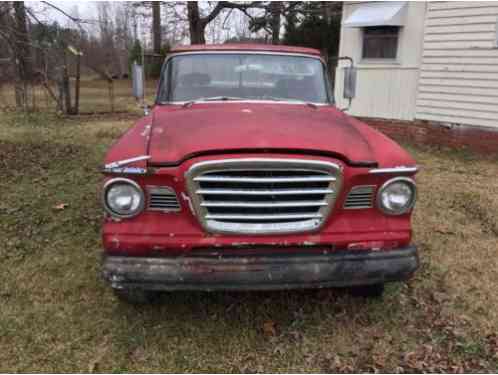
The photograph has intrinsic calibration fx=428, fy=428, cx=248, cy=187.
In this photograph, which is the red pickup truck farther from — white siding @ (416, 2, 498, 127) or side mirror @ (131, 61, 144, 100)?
white siding @ (416, 2, 498, 127)

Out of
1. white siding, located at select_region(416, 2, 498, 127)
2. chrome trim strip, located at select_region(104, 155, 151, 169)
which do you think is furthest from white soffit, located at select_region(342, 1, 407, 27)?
chrome trim strip, located at select_region(104, 155, 151, 169)

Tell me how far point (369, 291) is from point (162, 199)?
1741mm

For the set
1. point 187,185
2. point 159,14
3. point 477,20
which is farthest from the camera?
point 159,14

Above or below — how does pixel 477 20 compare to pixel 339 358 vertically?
above

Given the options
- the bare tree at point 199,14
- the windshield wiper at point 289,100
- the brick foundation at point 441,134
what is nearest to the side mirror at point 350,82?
the windshield wiper at point 289,100

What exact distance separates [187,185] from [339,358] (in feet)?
4.68

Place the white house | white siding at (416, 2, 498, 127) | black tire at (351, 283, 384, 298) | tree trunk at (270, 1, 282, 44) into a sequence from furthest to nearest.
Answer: tree trunk at (270, 1, 282, 44) → the white house → white siding at (416, 2, 498, 127) → black tire at (351, 283, 384, 298)

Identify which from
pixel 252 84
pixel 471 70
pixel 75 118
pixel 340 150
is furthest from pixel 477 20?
pixel 75 118

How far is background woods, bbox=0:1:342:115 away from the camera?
6.64 metres

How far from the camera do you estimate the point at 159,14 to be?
19.7 m

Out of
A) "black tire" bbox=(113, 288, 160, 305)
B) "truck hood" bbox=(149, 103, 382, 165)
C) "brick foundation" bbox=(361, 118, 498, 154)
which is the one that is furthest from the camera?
"brick foundation" bbox=(361, 118, 498, 154)

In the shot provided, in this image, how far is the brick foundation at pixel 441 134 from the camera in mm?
8241

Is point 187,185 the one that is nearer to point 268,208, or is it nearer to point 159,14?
point 268,208

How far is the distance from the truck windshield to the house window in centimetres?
635
